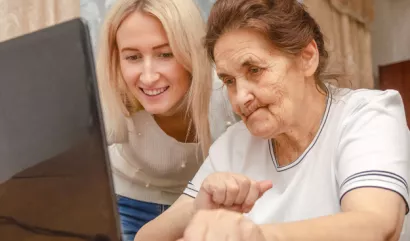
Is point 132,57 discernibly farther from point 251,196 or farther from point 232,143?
point 251,196

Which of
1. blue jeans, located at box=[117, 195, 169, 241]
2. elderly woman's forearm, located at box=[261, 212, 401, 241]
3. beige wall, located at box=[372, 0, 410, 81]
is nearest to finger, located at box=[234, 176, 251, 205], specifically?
elderly woman's forearm, located at box=[261, 212, 401, 241]

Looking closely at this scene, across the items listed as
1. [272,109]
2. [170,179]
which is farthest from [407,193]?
[170,179]

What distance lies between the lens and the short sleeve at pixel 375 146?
742 mm

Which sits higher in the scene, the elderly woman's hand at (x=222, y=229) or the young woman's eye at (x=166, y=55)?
the young woman's eye at (x=166, y=55)

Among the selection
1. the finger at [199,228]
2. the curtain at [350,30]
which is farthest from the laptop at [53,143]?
the curtain at [350,30]

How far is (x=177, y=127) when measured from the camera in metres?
1.34

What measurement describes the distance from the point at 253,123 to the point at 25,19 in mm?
976

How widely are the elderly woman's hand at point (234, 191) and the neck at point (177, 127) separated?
570mm

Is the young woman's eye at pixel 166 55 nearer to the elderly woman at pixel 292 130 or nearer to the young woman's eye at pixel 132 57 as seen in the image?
the young woman's eye at pixel 132 57

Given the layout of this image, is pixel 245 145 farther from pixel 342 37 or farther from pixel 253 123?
pixel 342 37

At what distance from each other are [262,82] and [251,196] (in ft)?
0.78

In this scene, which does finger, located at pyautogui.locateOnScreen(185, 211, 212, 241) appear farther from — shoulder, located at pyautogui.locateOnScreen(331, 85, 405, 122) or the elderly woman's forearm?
shoulder, located at pyautogui.locateOnScreen(331, 85, 405, 122)

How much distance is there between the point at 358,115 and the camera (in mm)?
850

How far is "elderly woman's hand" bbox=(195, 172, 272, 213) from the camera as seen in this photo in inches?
28.3
